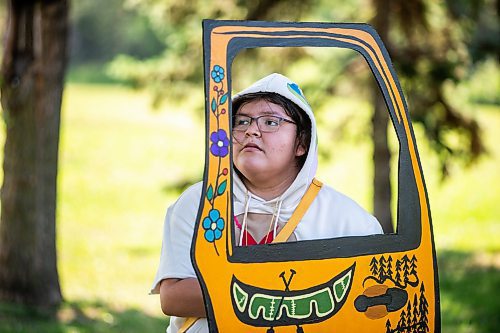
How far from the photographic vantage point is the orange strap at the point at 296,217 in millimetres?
2926

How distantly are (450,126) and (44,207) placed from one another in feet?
14.4

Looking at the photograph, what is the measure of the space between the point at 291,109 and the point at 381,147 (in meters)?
6.26

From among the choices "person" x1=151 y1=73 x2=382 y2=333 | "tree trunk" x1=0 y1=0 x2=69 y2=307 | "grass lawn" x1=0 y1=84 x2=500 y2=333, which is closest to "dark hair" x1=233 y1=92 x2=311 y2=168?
"person" x1=151 y1=73 x2=382 y2=333

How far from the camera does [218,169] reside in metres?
2.66

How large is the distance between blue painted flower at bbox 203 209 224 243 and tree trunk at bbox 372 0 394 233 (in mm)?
6427

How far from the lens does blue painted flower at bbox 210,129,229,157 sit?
2646 mm

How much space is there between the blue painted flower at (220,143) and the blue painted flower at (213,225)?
167mm

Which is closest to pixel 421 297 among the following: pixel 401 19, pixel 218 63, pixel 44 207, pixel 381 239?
pixel 381 239

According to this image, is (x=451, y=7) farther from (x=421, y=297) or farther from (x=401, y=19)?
(x=421, y=297)

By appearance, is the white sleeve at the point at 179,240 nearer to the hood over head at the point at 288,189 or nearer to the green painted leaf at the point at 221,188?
the hood over head at the point at 288,189

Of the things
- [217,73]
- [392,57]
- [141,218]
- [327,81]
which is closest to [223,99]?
[217,73]

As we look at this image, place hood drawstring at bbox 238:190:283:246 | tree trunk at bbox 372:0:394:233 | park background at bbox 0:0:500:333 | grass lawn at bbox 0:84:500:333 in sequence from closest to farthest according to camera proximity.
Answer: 1. hood drawstring at bbox 238:190:283:246
2. grass lawn at bbox 0:84:500:333
3. park background at bbox 0:0:500:333
4. tree trunk at bbox 372:0:394:233

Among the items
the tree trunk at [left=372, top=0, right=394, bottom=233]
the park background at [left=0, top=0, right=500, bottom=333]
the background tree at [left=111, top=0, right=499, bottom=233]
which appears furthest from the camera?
the tree trunk at [left=372, top=0, right=394, bottom=233]

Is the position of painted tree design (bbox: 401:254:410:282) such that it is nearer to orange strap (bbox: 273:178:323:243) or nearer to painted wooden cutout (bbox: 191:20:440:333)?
painted wooden cutout (bbox: 191:20:440:333)
